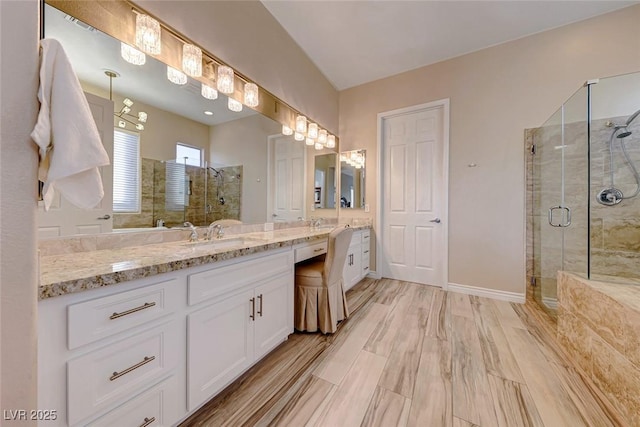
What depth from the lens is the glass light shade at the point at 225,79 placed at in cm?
179

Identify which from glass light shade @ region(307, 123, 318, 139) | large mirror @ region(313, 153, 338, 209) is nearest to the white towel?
glass light shade @ region(307, 123, 318, 139)

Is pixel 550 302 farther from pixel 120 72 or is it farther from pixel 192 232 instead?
pixel 120 72

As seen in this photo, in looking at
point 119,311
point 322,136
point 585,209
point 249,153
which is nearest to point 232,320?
point 119,311

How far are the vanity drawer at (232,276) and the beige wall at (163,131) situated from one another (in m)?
0.89

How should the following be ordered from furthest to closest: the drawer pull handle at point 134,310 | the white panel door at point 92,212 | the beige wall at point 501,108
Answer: the beige wall at point 501,108, the white panel door at point 92,212, the drawer pull handle at point 134,310

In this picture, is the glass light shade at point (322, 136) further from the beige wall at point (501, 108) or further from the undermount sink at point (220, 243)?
the undermount sink at point (220, 243)

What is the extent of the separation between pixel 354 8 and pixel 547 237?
309 centimetres

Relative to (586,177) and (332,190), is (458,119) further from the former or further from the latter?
(332,190)

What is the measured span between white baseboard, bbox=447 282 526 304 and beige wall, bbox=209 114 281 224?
2545 mm

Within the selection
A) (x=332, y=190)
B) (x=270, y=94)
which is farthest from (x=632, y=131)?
(x=270, y=94)

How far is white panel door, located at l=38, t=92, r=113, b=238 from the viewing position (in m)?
1.07

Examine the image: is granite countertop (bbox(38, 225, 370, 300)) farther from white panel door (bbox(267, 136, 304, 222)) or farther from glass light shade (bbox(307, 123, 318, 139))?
glass light shade (bbox(307, 123, 318, 139))

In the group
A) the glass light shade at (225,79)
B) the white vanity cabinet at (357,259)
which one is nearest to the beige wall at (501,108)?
the white vanity cabinet at (357,259)

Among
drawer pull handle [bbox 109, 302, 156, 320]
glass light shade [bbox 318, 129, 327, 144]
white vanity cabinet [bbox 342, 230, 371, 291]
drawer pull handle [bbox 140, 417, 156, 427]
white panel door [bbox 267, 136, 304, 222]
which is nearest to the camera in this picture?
drawer pull handle [bbox 109, 302, 156, 320]
